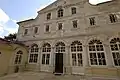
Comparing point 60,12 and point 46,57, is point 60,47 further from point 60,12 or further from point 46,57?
point 60,12

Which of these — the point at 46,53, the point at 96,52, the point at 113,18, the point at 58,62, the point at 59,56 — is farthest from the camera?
the point at 46,53

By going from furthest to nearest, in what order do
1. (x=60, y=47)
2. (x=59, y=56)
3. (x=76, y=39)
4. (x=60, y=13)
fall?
(x=60, y=13), (x=60, y=47), (x=59, y=56), (x=76, y=39)

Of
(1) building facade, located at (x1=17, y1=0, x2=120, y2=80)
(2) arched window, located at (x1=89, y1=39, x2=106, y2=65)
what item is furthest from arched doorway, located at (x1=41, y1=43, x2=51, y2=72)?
(2) arched window, located at (x1=89, y1=39, x2=106, y2=65)

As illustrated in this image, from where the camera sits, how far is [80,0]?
10633mm

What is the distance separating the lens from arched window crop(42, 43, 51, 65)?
1008 centimetres

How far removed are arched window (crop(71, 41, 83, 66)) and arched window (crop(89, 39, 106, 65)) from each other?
106 cm

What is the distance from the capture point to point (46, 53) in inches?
407

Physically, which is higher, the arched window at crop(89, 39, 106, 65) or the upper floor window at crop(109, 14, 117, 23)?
the upper floor window at crop(109, 14, 117, 23)

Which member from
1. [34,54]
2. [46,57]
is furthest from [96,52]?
[34,54]

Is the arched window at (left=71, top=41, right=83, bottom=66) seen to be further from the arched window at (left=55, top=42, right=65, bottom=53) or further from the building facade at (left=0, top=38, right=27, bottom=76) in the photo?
the building facade at (left=0, top=38, right=27, bottom=76)

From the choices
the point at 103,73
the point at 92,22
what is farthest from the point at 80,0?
the point at 103,73

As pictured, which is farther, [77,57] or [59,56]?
[59,56]

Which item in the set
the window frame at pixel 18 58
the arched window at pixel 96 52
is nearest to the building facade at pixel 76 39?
the arched window at pixel 96 52

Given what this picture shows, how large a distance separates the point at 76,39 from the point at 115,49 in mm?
3902
